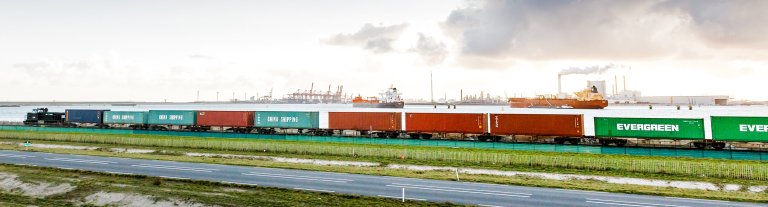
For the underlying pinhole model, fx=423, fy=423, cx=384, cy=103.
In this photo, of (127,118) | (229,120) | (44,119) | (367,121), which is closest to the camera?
(367,121)

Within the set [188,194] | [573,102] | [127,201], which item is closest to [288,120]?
[188,194]

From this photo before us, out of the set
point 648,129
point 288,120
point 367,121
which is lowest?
point 648,129

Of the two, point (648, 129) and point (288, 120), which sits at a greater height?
point (288, 120)

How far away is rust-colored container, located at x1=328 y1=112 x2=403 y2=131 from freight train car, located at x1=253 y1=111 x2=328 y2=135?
282cm

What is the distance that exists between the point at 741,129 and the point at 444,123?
26968mm

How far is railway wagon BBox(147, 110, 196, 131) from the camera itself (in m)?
67.1

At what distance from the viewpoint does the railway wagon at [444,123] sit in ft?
154

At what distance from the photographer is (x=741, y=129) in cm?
3678

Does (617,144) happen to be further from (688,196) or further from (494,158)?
(688,196)

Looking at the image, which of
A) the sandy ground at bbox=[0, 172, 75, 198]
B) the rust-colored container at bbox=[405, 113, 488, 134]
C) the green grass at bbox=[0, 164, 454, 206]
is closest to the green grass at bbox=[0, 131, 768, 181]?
the rust-colored container at bbox=[405, 113, 488, 134]

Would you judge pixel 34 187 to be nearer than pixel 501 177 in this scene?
Yes

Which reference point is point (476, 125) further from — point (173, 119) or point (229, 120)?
point (173, 119)

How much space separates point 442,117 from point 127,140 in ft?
130

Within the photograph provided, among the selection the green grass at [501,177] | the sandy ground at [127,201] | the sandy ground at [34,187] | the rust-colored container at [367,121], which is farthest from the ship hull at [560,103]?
the sandy ground at [34,187]
